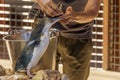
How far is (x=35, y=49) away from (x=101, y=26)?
70.7 inches

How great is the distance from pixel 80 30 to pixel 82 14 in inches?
10.9

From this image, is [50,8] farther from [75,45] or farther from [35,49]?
[75,45]

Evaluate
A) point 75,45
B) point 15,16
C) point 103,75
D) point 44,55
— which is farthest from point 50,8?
point 15,16

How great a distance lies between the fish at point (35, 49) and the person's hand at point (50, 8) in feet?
0.20

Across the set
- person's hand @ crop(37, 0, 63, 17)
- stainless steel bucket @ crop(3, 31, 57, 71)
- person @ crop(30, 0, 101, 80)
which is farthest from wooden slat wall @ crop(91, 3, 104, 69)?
stainless steel bucket @ crop(3, 31, 57, 71)

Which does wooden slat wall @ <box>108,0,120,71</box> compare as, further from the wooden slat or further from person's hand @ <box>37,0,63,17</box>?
person's hand @ <box>37,0,63,17</box>

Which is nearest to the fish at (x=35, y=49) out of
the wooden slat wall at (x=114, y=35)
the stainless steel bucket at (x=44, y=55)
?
the stainless steel bucket at (x=44, y=55)

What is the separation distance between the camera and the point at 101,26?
8.87 ft

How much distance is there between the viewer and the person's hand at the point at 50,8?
3.43 feet

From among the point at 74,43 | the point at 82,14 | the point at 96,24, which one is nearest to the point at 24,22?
the point at 96,24

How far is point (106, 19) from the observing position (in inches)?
103

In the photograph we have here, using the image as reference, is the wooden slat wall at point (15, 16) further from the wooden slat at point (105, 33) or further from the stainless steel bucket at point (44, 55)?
the stainless steel bucket at point (44, 55)

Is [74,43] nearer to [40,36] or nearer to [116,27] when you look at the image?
[40,36]

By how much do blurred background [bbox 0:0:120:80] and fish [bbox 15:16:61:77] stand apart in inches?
62.9
